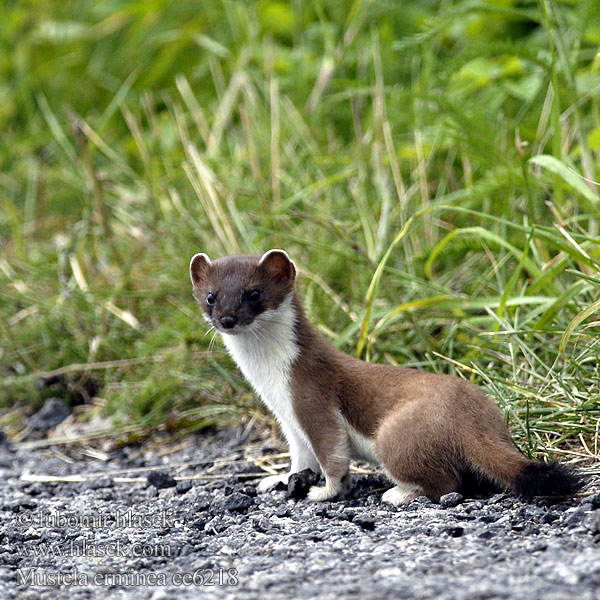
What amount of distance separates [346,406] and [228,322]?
59 centimetres

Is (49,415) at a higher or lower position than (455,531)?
lower

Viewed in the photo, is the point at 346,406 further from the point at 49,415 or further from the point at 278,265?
the point at 49,415

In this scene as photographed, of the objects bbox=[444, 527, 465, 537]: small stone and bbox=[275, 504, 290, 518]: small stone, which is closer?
bbox=[444, 527, 465, 537]: small stone

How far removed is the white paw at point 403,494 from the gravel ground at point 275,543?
0.12ft

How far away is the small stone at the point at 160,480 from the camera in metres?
4.27

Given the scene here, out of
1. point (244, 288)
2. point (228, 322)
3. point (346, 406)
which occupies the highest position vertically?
point (244, 288)

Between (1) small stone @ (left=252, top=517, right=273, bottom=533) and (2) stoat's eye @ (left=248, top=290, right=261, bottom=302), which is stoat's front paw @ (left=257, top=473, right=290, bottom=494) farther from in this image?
(2) stoat's eye @ (left=248, top=290, right=261, bottom=302)

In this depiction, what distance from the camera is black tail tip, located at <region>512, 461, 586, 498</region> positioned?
121 inches

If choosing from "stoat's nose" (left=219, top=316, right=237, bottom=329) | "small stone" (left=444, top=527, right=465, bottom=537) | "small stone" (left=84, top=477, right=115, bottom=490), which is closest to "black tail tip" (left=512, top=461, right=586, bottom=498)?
"small stone" (left=444, top=527, right=465, bottom=537)

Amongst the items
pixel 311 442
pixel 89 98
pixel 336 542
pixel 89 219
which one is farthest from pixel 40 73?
pixel 336 542

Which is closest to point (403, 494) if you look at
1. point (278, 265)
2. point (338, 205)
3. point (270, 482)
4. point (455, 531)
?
point (455, 531)

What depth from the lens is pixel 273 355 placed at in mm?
3971

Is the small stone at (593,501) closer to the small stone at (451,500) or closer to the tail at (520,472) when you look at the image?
the tail at (520,472)

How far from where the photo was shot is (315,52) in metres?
7.46
